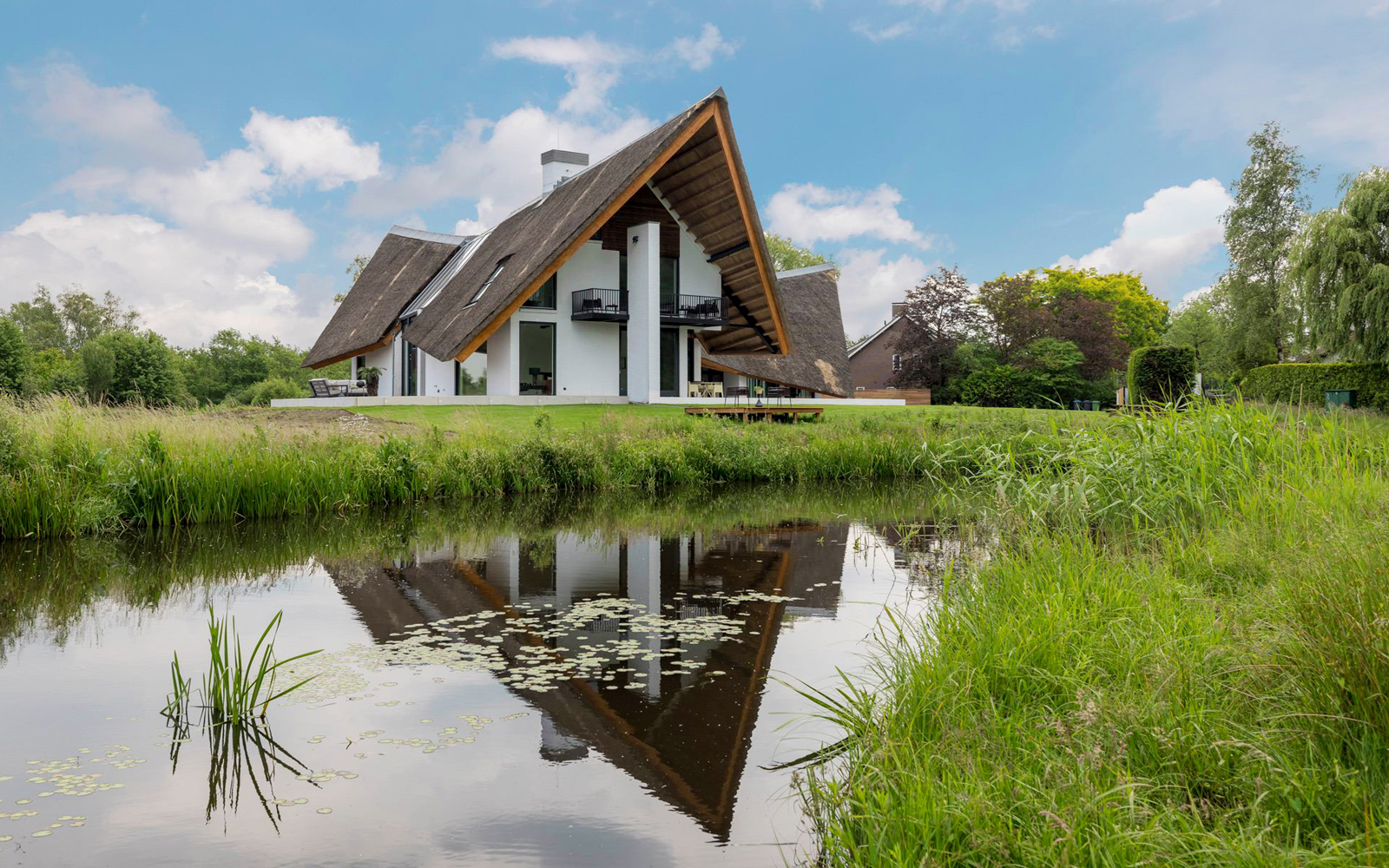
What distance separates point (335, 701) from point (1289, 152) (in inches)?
1515

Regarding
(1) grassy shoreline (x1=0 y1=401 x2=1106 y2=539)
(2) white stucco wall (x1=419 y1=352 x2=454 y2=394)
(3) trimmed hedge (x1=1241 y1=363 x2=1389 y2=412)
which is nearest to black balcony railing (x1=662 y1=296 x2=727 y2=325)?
(2) white stucco wall (x1=419 y1=352 x2=454 y2=394)

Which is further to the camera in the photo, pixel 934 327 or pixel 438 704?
pixel 934 327

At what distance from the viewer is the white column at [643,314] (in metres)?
21.1

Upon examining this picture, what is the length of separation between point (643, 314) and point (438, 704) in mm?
17759

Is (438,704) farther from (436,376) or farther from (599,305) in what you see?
(436,376)

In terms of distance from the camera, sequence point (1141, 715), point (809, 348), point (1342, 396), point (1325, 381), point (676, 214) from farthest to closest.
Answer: point (809, 348) → point (1325, 381) → point (1342, 396) → point (676, 214) → point (1141, 715)

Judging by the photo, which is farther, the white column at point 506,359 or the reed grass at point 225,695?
the white column at point 506,359

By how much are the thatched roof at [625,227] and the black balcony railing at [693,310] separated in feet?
3.07

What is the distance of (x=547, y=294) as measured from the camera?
2180 centimetres

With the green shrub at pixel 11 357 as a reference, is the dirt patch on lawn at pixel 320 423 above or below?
below

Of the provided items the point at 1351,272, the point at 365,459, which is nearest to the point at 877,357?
the point at 1351,272

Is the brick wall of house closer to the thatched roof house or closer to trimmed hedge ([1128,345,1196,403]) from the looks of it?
the thatched roof house

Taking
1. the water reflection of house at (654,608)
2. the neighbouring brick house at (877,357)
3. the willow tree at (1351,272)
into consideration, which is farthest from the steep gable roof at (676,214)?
the neighbouring brick house at (877,357)

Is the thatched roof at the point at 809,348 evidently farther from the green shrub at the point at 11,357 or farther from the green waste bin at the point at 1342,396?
the green shrub at the point at 11,357
